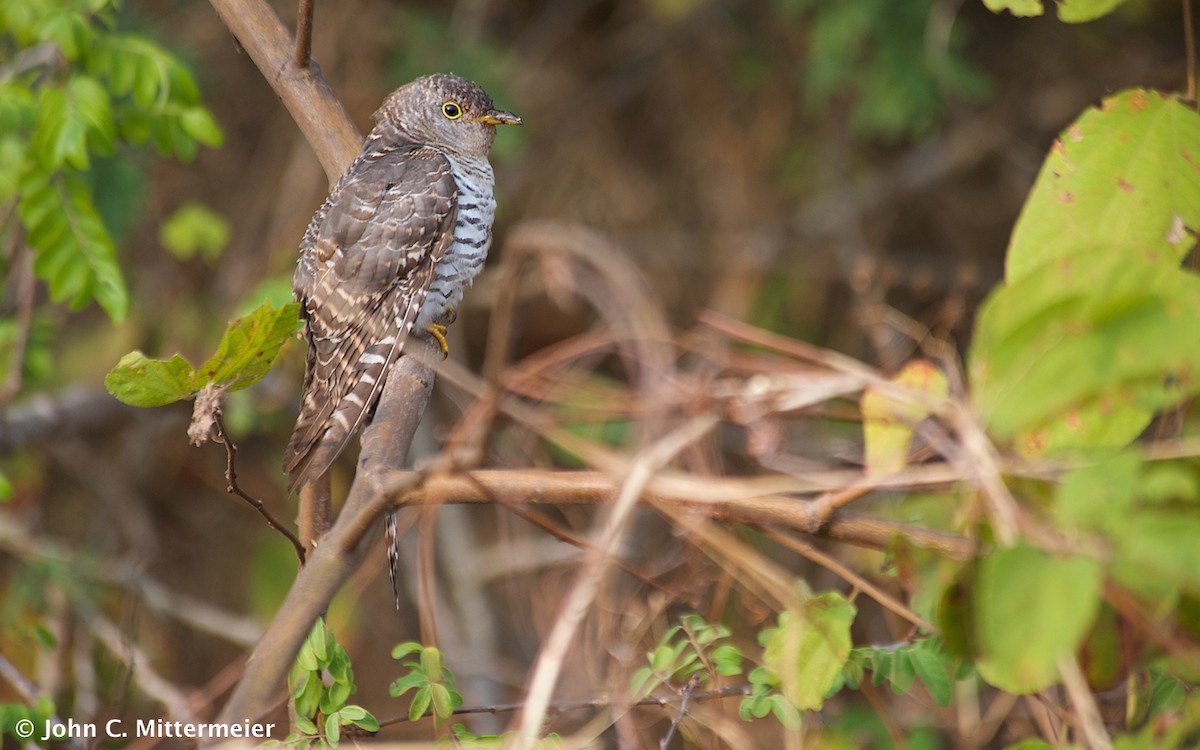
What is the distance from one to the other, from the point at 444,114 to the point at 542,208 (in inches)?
88.1

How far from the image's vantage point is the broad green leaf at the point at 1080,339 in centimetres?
111

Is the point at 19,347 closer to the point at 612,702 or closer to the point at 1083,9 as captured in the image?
the point at 612,702

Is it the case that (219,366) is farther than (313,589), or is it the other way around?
(219,366)

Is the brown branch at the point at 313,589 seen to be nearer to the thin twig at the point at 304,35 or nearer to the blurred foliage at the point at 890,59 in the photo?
the thin twig at the point at 304,35

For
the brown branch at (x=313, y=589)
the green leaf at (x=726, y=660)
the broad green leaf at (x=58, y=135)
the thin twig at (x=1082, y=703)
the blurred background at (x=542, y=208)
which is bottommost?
the blurred background at (x=542, y=208)

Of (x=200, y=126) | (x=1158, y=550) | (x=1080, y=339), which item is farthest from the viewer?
(x=200, y=126)

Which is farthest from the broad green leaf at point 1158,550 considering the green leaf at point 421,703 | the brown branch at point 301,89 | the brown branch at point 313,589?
the brown branch at point 301,89

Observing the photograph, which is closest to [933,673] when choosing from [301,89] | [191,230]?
[301,89]

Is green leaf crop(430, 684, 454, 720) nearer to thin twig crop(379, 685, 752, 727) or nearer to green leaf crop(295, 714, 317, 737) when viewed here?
thin twig crop(379, 685, 752, 727)

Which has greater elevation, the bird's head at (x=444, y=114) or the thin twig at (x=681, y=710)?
the bird's head at (x=444, y=114)

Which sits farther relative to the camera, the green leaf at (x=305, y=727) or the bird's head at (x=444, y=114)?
the bird's head at (x=444, y=114)

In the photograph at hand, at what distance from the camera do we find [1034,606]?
103 cm

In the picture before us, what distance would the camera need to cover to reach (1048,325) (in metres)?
1.13

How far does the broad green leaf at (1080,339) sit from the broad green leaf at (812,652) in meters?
0.57
